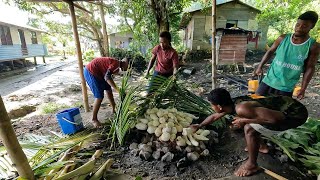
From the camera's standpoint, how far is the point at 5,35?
45.7ft

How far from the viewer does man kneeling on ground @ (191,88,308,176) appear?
1904 mm

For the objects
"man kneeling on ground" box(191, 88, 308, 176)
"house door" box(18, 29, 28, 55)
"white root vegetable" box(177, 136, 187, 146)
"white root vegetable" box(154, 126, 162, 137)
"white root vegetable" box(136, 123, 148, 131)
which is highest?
"house door" box(18, 29, 28, 55)

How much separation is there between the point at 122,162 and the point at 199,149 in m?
1.00

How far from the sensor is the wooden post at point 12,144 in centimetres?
125

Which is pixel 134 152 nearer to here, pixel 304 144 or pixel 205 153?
pixel 205 153

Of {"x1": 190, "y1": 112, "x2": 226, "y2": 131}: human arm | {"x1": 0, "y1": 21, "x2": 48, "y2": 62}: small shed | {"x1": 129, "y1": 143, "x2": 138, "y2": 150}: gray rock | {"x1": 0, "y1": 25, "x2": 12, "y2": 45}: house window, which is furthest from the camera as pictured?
{"x1": 0, "y1": 25, "x2": 12, "y2": 45}: house window

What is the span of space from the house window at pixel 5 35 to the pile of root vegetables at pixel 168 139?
15184 millimetres

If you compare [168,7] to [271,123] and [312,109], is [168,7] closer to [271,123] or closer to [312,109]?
[312,109]

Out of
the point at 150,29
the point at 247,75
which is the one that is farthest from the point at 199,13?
the point at 247,75

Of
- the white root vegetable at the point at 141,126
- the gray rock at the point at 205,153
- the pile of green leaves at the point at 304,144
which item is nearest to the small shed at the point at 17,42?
the white root vegetable at the point at 141,126

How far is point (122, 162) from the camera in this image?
2.48 metres

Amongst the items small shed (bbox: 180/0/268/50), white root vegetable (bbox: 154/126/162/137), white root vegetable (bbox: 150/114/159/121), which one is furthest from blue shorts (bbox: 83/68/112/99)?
small shed (bbox: 180/0/268/50)

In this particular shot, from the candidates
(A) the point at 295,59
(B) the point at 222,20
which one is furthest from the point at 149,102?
(B) the point at 222,20

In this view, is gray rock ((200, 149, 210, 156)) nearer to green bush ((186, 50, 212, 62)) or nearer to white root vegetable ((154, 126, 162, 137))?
white root vegetable ((154, 126, 162, 137))
